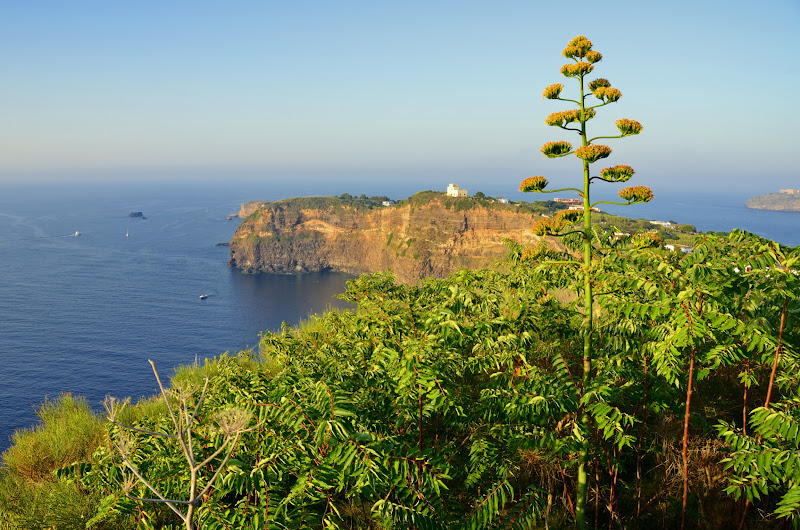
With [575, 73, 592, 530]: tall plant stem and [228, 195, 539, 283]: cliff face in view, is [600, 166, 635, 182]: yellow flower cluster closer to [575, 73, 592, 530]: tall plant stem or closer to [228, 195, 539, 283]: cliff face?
[575, 73, 592, 530]: tall plant stem

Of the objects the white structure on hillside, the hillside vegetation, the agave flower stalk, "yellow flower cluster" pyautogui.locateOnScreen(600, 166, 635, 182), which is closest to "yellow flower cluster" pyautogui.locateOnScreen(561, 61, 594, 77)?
the agave flower stalk

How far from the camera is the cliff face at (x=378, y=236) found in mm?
102375

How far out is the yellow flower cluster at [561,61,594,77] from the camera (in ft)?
18.9

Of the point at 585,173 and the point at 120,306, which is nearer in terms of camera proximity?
the point at 585,173

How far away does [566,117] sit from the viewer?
5.67 m

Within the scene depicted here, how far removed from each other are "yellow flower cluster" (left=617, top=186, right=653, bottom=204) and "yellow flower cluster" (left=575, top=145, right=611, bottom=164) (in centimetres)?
49

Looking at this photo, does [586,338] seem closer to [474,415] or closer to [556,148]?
[474,415]

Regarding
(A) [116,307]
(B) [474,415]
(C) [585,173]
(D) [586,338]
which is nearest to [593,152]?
(C) [585,173]

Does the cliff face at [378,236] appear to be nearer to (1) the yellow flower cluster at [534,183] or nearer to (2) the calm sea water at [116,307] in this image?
(2) the calm sea water at [116,307]

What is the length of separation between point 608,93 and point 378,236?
12489 cm

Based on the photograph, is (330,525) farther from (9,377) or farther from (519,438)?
(9,377)

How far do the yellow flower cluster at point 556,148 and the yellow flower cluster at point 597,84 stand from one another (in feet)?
2.51

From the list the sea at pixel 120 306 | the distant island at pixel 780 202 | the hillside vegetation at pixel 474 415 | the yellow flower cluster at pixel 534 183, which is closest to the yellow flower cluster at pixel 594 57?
the yellow flower cluster at pixel 534 183

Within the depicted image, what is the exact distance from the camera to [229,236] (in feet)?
575
